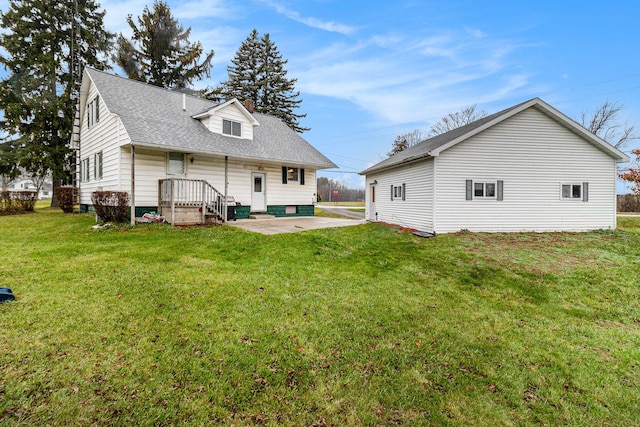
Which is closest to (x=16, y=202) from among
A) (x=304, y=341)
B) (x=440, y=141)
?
(x=304, y=341)

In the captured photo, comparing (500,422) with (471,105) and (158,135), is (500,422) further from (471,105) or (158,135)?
(471,105)

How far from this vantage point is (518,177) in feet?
38.2

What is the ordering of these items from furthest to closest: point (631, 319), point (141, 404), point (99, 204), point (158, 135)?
point (158, 135) → point (99, 204) → point (631, 319) → point (141, 404)

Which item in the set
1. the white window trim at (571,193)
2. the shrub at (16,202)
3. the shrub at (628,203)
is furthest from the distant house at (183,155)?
the shrub at (628,203)

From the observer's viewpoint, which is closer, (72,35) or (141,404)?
(141,404)

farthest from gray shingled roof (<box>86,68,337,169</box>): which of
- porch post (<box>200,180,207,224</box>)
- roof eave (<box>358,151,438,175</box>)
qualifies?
roof eave (<box>358,151,438,175</box>)

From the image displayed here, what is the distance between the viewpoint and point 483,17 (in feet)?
44.3

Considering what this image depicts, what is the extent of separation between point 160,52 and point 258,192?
61.6 feet

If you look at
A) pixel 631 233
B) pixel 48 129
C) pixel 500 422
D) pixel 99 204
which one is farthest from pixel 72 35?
pixel 631 233

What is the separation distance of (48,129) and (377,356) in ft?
78.0

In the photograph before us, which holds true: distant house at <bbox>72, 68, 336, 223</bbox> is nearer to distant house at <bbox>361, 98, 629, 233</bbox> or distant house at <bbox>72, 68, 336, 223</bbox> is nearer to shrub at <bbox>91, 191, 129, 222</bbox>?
shrub at <bbox>91, 191, 129, 222</bbox>

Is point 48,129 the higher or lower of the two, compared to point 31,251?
higher

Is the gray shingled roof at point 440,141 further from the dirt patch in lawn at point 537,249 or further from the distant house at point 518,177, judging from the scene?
the dirt patch in lawn at point 537,249

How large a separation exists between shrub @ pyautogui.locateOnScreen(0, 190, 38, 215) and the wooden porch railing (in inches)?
349
